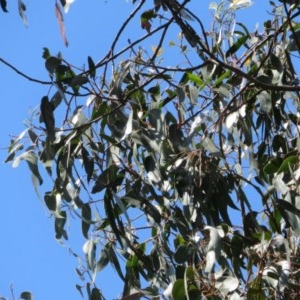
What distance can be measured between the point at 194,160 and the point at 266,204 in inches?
9.0

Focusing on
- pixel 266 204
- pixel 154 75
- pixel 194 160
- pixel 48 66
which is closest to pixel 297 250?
pixel 266 204

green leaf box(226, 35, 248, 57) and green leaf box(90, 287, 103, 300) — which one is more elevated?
green leaf box(226, 35, 248, 57)

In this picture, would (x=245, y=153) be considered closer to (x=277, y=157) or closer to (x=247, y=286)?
(x=277, y=157)

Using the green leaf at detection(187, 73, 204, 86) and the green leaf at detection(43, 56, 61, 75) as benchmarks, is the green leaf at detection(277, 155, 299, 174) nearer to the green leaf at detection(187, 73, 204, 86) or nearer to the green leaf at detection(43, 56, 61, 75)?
the green leaf at detection(187, 73, 204, 86)

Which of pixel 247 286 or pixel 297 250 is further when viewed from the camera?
pixel 297 250

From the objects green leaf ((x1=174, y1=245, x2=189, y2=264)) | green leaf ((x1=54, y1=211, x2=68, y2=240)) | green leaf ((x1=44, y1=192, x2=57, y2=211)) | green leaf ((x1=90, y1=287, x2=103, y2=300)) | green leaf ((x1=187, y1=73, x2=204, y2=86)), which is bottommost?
green leaf ((x1=174, y1=245, x2=189, y2=264))

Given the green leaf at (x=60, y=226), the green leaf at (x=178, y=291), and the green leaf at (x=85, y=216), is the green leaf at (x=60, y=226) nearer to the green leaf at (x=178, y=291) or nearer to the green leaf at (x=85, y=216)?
the green leaf at (x=85, y=216)

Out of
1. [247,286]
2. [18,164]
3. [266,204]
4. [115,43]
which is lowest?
[247,286]

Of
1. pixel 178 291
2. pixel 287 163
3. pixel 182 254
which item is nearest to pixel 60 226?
pixel 182 254

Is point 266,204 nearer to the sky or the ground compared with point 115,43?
nearer to the ground

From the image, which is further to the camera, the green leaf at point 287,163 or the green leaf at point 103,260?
the green leaf at point 103,260

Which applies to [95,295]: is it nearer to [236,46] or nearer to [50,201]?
[50,201]

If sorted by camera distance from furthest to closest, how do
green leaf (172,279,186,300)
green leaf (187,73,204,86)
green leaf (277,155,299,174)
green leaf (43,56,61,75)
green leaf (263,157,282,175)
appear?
green leaf (187,73,204,86) < green leaf (263,157,282,175) < green leaf (277,155,299,174) < green leaf (43,56,61,75) < green leaf (172,279,186,300)

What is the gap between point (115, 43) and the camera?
305 cm
